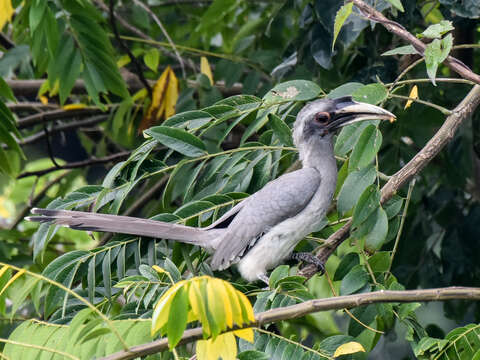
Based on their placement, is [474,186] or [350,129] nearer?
[350,129]

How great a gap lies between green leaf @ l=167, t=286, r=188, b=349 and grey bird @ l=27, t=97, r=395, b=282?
124 cm

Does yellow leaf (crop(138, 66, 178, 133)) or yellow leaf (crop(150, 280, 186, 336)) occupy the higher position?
yellow leaf (crop(150, 280, 186, 336))

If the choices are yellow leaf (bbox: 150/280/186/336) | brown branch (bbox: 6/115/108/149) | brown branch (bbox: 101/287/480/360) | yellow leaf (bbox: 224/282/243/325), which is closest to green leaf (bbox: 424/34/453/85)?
brown branch (bbox: 101/287/480/360)

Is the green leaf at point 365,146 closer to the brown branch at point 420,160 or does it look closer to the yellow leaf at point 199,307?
the brown branch at point 420,160

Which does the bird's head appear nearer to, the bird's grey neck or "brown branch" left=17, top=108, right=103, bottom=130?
the bird's grey neck

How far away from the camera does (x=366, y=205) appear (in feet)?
10.1

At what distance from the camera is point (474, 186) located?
17.5ft

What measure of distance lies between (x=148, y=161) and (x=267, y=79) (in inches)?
77.8

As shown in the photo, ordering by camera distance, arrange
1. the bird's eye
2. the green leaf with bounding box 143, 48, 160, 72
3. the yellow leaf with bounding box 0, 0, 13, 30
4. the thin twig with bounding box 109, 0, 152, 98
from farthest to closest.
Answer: the green leaf with bounding box 143, 48, 160, 72
the thin twig with bounding box 109, 0, 152, 98
the yellow leaf with bounding box 0, 0, 13, 30
the bird's eye

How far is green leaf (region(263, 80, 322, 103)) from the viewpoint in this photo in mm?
3500

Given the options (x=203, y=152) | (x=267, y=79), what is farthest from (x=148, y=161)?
(x=267, y=79)

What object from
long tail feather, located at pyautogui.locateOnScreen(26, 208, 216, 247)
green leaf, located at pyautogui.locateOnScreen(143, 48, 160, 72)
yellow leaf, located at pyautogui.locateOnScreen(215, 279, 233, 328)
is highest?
yellow leaf, located at pyautogui.locateOnScreen(215, 279, 233, 328)

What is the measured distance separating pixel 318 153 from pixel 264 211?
0.47m

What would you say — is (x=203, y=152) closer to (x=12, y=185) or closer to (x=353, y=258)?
(x=353, y=258)
